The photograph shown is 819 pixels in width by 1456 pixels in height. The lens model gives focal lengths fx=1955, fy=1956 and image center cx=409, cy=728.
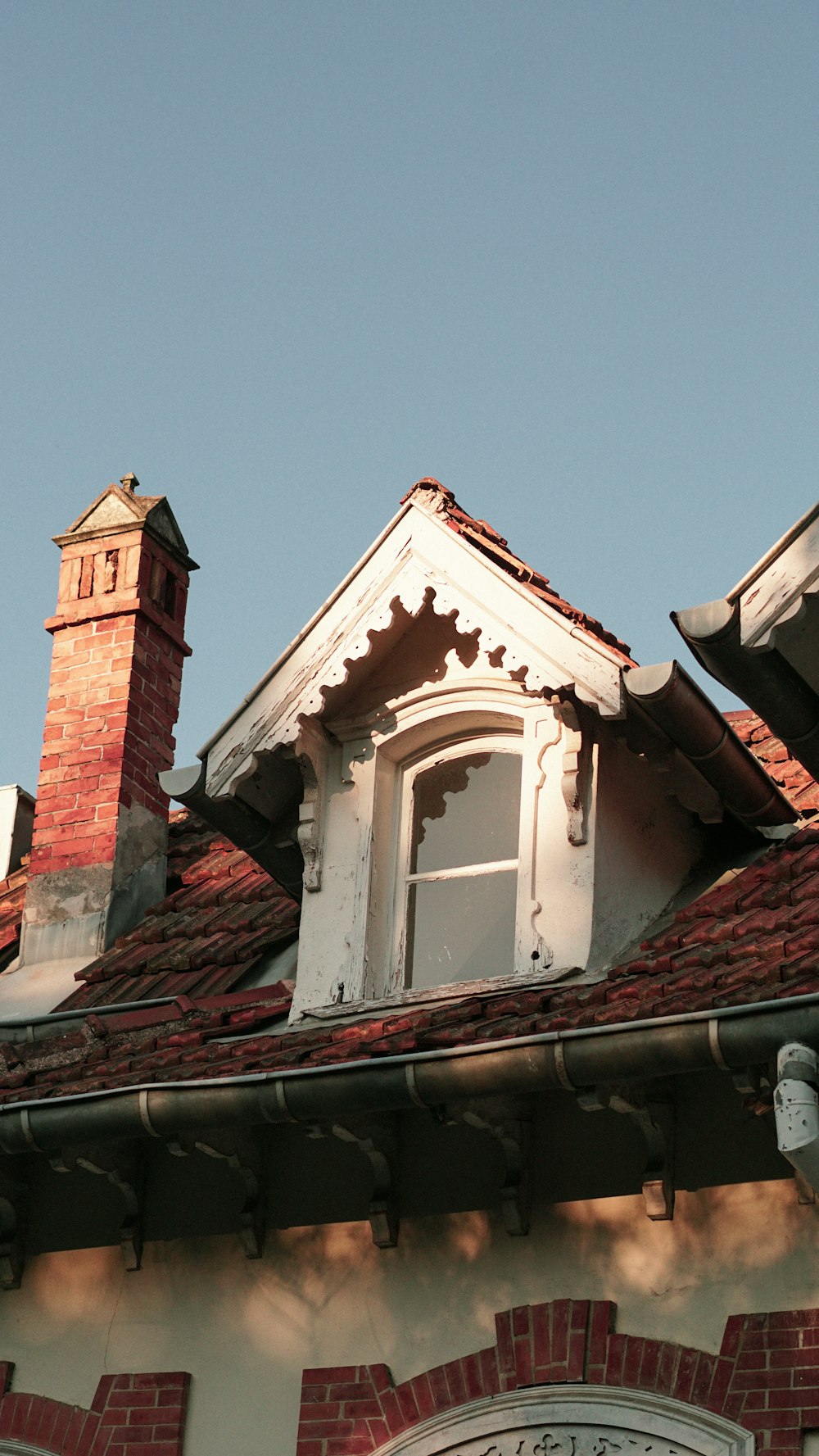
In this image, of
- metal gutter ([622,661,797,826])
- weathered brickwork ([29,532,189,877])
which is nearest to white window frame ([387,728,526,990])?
metal gutter ([622,661,797,826])

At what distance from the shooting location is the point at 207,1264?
25.5ft

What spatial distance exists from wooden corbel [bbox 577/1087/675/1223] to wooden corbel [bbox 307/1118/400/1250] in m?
0.90

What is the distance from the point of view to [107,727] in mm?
11211

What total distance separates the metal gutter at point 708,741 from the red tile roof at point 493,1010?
22 centimetres

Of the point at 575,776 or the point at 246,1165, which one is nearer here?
the point at 246,1165

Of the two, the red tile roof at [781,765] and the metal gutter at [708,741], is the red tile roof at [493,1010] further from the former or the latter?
the red tile roof at [781,765]

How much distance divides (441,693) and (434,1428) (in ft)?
10.8

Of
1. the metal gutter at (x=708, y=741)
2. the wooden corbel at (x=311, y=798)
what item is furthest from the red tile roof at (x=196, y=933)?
the metal gutter at (x=708, y=741)

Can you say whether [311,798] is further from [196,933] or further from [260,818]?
[196,933]

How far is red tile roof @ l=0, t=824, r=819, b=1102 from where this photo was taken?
22.8 ft

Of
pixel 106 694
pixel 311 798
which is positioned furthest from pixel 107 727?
pixel 311 798

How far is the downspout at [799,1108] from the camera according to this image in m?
6.12

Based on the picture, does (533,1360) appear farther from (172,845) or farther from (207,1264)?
(172,845)

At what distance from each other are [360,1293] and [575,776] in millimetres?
2314
